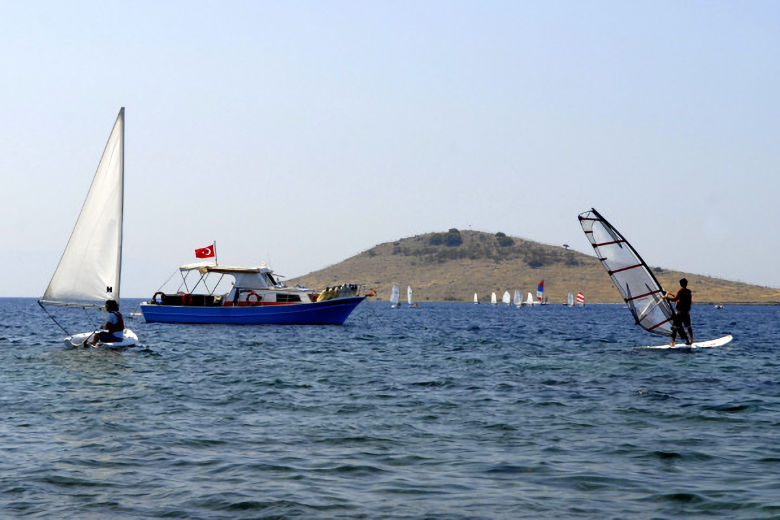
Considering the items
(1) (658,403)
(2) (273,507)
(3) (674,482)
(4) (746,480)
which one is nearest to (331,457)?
(2) (273,507)

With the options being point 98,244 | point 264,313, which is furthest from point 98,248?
point 264,313

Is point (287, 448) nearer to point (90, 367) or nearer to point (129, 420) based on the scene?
point (129, 420)

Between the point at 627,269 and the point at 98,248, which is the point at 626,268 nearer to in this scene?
the point at 627,269

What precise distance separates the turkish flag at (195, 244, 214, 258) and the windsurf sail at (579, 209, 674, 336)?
28496mm

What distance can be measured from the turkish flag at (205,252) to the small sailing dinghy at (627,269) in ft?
93.4

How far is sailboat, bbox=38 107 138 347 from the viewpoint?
2808 centimetres

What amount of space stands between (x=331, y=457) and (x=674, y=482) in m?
4.41

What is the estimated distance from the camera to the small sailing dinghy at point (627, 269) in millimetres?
29641

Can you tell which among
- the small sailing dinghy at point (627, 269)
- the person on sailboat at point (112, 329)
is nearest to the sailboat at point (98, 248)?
the person on sailboat at point (112, 329)

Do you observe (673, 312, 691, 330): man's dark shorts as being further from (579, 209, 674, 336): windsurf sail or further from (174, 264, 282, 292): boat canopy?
(174, 264, 282, 292): boat canopy

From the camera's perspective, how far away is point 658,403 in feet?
53.9

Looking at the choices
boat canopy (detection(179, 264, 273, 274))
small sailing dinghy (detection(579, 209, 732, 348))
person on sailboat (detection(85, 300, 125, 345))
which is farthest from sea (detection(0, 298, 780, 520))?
boat canopy (detection(179, 264, 273, 274))

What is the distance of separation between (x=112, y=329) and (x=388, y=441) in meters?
17.2

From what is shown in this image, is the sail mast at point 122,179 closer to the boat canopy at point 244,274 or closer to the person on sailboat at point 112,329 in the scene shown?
the person on sailboat at point 112,329
